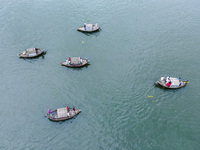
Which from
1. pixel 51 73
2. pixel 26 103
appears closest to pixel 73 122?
pixel 26 103

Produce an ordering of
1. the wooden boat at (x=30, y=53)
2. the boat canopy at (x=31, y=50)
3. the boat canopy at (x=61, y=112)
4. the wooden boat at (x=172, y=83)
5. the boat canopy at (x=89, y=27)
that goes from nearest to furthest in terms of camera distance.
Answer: the boat canopy at (x=61, y=112) → the wooden boat at (x=172, y=83) → the boat canopy at (x=31, y=50) → the wooden boat at (x=30, y=53) → the boat canopy at (x=89, y=27)

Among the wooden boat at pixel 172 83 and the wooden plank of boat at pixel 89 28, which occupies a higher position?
Answer: the wooden plank of boat at pixel 89 28

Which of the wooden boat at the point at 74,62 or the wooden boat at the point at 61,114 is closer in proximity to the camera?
the wooden boat at the point at 61,114

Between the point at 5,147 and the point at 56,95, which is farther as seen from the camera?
the point at 56,95

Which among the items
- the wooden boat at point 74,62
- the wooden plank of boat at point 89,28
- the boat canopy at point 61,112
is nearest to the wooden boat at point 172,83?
the wooden boat at point 74,62

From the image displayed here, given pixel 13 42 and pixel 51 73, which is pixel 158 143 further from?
pixel 13 42

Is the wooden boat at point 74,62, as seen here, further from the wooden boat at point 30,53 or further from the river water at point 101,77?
the wooden boat at point 30,53

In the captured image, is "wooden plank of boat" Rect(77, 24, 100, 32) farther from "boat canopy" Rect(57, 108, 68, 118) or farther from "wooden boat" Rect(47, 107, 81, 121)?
"boat canopy" Rect(57, 108, 68, 118)
